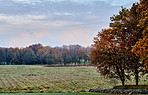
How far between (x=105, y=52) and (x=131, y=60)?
11.3 ft

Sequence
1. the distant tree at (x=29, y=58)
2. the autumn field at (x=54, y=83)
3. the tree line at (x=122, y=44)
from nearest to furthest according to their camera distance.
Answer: the tree line at (x=122, y=44), the autumn field at (x=54, y=83), the distant tree at (x=29, y=58)

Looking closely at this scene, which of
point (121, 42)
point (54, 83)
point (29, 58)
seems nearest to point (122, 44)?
point (121, 42)

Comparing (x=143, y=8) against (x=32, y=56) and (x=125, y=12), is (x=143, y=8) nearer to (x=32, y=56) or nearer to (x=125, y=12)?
(x=125, y=12)

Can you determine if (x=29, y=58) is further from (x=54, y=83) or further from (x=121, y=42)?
(x=121, y=42)

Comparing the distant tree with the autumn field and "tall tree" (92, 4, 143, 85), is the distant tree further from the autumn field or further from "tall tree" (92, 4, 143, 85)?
"tall tree" (92, 4, 143, 85)

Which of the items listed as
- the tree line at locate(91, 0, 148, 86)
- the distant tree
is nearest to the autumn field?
the tree line at locate(91, 0, 148, 86)

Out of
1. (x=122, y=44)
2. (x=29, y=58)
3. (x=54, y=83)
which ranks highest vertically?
(x=122, y=44)

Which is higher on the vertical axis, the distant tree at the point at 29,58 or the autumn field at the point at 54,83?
the distant tree at the point at 29,58

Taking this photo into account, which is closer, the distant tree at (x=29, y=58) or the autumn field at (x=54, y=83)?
the autumn field at (x=54, y=83)

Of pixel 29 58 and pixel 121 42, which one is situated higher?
pixel 121 42

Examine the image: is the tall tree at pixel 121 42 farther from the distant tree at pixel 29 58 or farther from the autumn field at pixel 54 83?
the distant tree at pixel 29 58

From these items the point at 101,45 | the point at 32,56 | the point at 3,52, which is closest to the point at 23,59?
the point at 32,56

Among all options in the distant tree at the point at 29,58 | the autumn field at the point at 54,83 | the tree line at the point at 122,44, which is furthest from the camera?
the distant tree at the point at 29,58

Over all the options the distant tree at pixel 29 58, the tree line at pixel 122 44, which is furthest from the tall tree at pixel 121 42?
the distant tree at pixel 29 58
